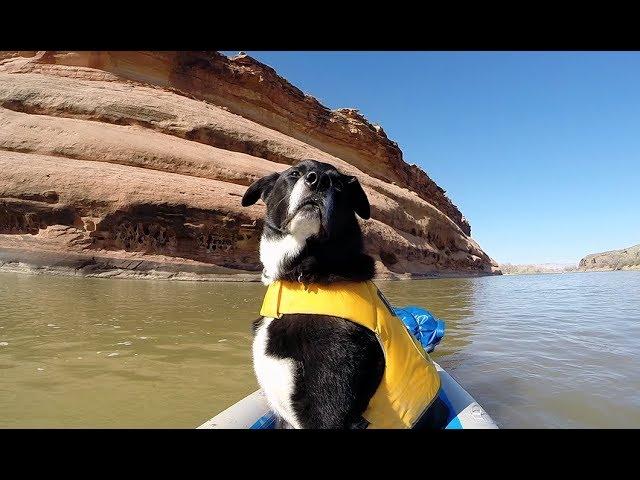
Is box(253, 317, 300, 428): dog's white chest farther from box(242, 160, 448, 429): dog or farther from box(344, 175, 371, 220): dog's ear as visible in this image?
box(344, 175, 371, 220): dog's ear

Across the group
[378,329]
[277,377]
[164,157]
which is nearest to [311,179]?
[378,329]

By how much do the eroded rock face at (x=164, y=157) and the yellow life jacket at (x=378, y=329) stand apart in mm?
18881

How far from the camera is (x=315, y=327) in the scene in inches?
84.8

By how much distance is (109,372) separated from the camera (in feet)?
14.1

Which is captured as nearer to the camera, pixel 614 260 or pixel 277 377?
pixel 277 377

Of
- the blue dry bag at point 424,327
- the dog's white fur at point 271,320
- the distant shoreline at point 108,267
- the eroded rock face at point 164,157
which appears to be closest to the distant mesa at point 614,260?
the eroded rock face at point 164,157

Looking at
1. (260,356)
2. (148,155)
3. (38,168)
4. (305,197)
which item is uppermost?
(148,155)

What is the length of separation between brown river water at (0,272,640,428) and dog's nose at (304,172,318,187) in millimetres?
2235

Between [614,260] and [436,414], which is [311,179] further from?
[614,260]

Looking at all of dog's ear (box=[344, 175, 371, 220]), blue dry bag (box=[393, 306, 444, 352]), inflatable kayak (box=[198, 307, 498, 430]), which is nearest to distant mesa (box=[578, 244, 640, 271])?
blue dry bag (box=[393, 306, 444, 352])

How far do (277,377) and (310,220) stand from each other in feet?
3.22
